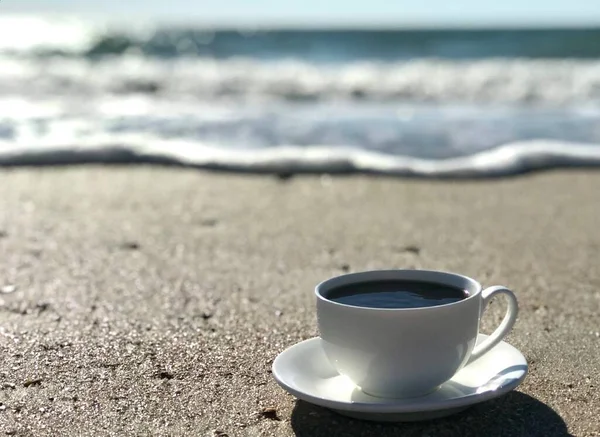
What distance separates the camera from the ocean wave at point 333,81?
328 inches

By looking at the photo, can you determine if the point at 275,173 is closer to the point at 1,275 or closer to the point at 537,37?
the point at 1,275

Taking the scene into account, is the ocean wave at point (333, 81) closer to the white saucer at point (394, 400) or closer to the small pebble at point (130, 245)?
the small pebble at point (130, 245)

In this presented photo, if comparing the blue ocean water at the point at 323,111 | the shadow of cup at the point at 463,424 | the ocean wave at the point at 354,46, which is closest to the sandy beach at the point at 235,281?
the shadow of cup at the point at 463,424

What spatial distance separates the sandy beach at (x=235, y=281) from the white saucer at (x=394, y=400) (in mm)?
57

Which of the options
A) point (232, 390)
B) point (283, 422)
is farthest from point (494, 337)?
point (232, 390)

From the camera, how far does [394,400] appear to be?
4.09 ft

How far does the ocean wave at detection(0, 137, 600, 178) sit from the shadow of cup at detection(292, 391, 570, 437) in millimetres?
2308

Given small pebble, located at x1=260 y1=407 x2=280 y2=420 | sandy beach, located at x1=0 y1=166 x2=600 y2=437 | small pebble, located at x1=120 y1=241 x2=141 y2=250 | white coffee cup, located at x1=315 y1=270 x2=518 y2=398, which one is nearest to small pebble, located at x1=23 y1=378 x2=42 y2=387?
sandy beach, located at x1=0 y1=166 x2=600 y2=437

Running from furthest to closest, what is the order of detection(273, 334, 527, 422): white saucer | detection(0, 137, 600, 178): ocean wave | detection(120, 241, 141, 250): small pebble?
detection(0, 137, 600, 178): ocean wave → detection(120, 241, 141, 250): small pebble → detection(273, 334, 527, 422): white saucer

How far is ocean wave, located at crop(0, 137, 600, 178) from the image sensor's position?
371cm

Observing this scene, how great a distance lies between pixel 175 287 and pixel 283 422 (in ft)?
2.91

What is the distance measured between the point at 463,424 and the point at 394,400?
138mm

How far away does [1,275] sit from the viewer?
2271mm

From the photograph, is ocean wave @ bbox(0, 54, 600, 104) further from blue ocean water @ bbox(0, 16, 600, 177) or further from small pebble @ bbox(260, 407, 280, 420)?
small pebble @ bbox(260, 407, 280, 420)
